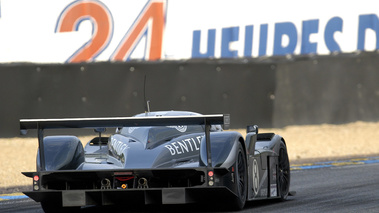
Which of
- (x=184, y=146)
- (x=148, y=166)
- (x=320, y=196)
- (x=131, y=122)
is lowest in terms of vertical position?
(x=320, y=196)

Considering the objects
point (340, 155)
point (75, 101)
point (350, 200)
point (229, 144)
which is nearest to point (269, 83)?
point (340, 155)

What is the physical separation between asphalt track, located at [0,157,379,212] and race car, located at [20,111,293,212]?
408 millimetres

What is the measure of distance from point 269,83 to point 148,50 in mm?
2533

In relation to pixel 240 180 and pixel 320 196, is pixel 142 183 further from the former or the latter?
pixel 320 196

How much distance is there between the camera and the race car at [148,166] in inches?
292

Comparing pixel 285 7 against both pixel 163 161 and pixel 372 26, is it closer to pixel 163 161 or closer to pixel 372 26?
pixel 372 26

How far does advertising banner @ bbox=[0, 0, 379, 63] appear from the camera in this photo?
1678cm

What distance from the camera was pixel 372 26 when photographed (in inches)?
684

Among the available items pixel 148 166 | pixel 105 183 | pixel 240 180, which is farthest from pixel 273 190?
pixel 105 183

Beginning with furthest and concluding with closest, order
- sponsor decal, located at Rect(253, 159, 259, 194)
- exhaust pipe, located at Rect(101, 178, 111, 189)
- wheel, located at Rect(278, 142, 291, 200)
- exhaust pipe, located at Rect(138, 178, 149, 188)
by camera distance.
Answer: wheel, located at Rect(278, 142, 291, 200) → sponsor decal, located at Rect(253, 159, 259, 194) → exhaust pipe, located at Rect(101, 178, 111, 189) → exhaust pipe, located at Rect(138, 178, 149, 188)

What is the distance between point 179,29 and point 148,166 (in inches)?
381

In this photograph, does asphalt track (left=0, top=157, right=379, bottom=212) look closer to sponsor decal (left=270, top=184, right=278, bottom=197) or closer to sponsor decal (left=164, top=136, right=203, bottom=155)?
sponsor decal (left=270, top=184, right=278, bottom=197)

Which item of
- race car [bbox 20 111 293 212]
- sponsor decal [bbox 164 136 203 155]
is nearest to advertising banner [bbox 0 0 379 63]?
race car [bbox 20 111 293 212]

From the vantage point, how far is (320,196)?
968 centimetres
